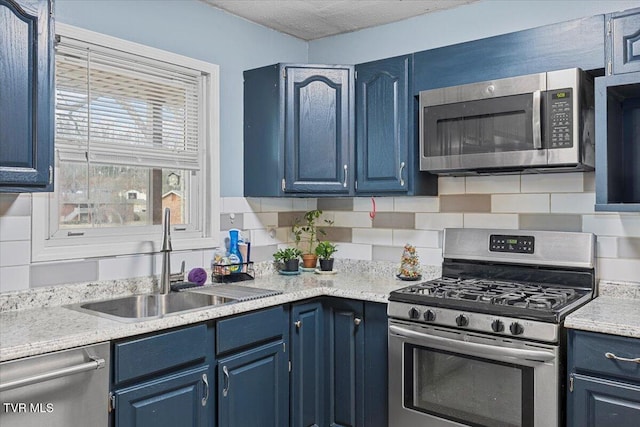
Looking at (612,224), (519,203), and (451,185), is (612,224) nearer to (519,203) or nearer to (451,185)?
(519,203)

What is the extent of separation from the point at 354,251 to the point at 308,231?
0.34 m

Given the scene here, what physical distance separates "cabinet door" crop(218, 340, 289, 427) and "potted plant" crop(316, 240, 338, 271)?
79 cm

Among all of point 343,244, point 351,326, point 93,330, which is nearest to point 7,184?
point 93,330

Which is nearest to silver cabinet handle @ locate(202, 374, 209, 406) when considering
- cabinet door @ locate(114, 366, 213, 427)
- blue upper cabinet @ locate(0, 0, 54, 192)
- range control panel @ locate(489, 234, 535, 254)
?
cabinet door @ locate(114, 366, 213, 427)

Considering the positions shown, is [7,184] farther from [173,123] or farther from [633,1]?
[633,1]

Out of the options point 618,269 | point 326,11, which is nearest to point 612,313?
point 618,269

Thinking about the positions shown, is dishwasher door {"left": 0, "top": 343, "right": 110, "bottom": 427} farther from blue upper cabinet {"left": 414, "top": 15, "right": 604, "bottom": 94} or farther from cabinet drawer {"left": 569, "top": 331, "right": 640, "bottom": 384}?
blue upper cabinet {"left": 414, "top": 15, "right": 604, "bottom": 94}

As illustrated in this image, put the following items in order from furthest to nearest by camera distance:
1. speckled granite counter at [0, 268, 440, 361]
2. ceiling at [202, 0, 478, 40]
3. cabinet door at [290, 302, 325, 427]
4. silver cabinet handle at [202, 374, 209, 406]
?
ceiling at [202, 0, 478, 40] → cabinet door at [290, 302, 325, 427] → silver cabinet handle at [202, 374, 209, 406] → speckled granite counter at [0, 268, 440, 361]

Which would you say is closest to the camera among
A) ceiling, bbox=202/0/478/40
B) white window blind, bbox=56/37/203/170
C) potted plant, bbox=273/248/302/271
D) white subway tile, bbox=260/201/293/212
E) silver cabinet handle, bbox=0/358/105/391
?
silver cabinet handle, bbox=0/358/105/391

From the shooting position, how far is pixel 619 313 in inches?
82.2

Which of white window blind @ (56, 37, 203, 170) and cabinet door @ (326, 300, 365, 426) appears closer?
white window blind @ (56, 37, 203, 170)

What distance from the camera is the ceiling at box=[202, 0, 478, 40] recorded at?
2895 millimetres

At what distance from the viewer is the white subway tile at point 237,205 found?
303 centimetres

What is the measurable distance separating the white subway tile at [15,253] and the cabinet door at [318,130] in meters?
1.31
